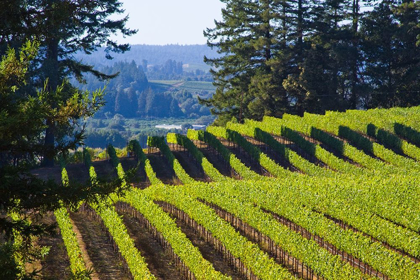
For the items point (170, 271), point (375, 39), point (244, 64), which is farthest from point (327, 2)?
point (170, 271)

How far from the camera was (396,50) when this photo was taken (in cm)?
6225

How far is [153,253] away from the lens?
957 inches

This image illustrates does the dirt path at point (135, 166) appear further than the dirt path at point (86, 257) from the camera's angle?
Yes

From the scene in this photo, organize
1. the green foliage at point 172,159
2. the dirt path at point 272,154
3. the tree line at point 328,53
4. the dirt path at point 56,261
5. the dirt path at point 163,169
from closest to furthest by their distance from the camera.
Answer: the dirt path at point 56,261 < the green foliage at point 172,159 < the dirt path at point 163,169 < the dirt path at point 272,154 < the tree line at point 328,53

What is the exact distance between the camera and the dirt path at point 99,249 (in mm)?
22344

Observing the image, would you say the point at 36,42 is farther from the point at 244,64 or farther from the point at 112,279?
the point at 244,64

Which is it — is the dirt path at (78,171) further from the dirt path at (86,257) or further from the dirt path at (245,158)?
the dirt path at (245,158)

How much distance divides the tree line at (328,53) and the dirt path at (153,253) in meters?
36.6

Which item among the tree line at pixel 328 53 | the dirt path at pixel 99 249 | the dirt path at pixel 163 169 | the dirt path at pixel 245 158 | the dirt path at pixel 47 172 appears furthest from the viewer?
the tree line at pixel 328 53

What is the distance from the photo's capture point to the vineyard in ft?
70.5

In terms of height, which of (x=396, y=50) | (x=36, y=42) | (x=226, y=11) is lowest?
(x=36, y=42)

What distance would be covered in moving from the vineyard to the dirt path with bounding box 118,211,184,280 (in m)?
0.06

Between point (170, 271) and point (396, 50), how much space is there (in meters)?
50.3

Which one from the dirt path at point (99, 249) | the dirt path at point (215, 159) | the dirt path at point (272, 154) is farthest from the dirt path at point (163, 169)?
the dirt path at point (99, 249)
